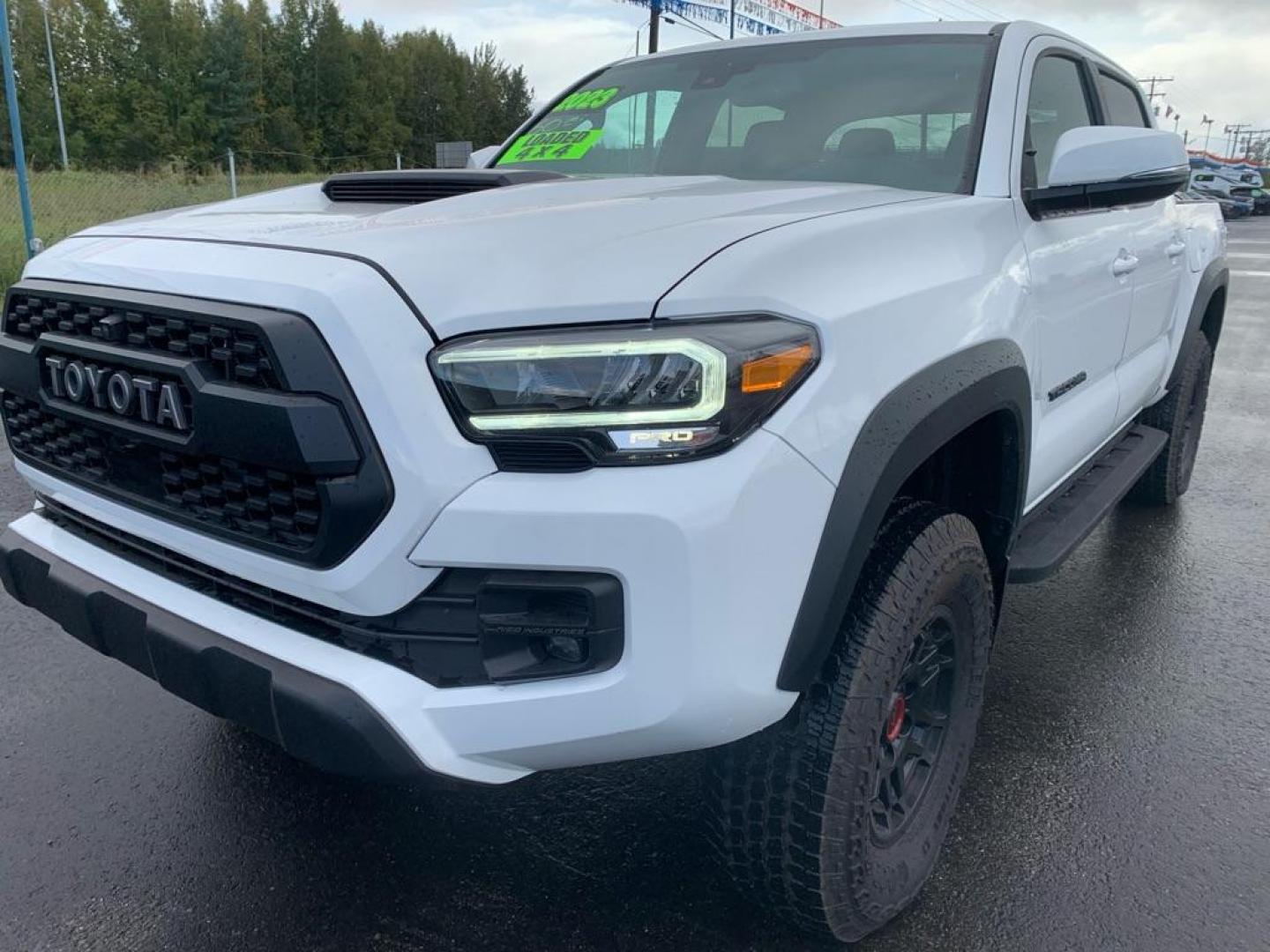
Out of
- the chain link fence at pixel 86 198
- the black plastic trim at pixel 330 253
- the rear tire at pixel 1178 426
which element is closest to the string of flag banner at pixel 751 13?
the chain link fence at pixel 86 198

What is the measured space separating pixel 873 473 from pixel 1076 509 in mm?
1673

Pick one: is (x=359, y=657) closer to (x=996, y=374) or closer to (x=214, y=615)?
(x=214, y=615)

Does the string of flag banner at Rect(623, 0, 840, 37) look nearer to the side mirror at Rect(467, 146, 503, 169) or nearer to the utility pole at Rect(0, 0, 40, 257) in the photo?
the utility pole at Rect(0, 0, 40, 257)

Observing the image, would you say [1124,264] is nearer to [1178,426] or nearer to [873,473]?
[1178,426]

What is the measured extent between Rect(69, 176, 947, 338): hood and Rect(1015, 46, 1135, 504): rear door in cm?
50

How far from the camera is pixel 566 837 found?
2.28 m

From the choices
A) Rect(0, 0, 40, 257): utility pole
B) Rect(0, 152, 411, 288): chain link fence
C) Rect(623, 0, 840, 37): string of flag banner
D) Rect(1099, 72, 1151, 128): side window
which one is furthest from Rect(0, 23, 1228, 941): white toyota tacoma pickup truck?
Rect(623, 0, 840, 37): string of flag banner

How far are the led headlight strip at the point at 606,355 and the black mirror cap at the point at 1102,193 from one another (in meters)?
1.32

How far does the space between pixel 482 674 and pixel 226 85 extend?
7809 cm

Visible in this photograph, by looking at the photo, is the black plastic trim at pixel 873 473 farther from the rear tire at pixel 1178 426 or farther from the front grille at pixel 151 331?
the rear tire at pixel 1178 426

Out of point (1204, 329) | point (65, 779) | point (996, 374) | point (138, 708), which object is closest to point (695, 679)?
point (996, 374)

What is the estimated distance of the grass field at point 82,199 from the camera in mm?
13078

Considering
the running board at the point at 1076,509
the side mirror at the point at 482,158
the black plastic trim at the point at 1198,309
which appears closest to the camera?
the running board at the point at 1076,509

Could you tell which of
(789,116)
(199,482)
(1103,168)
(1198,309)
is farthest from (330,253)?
(1198,309)
